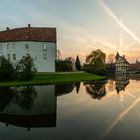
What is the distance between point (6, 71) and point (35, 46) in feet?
61.3

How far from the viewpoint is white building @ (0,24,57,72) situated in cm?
6800

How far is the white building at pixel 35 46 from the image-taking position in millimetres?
68000

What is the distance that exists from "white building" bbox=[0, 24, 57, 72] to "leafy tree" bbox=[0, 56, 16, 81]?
1564 centimetres

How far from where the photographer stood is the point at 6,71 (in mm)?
50594

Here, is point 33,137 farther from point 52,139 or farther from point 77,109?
point 77,109

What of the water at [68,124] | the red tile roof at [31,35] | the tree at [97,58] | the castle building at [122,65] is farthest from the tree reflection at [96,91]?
the castle building at [122,65]

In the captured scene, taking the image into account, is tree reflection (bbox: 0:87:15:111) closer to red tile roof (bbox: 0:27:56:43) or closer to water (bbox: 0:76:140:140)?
water (bbox: 0:76:140:140)

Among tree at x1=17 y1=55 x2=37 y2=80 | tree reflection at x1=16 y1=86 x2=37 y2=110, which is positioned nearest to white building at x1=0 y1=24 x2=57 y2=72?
tree at x1=17 y1=55 x2=37 y2=80

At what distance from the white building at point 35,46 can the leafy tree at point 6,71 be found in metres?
15.6

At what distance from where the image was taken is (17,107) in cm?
2106

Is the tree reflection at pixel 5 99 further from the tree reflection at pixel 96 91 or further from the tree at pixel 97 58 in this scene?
the tree at pixel 97 58

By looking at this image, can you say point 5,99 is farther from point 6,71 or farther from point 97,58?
point 97,58

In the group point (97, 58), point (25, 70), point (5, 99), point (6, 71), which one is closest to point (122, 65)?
point (97, 58)

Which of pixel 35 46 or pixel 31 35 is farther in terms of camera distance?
pixel 31 35
